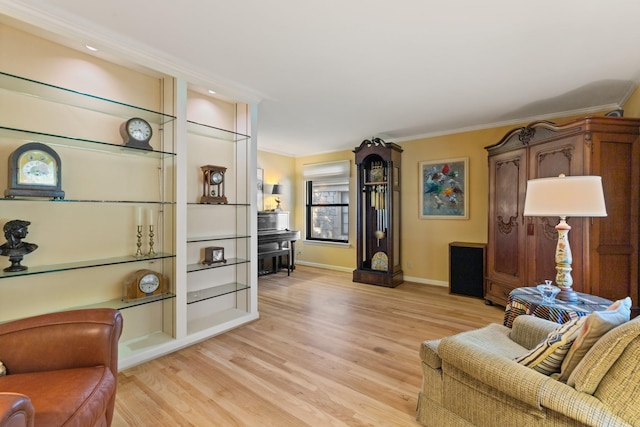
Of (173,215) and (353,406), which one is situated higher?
(173,215)

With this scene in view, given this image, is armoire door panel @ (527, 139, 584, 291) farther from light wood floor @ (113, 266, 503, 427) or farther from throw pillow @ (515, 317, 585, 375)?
throw pillow @ (515, 317, 585, 375)

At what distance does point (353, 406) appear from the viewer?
1.81m

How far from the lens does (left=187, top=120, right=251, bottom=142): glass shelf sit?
2.85 meters

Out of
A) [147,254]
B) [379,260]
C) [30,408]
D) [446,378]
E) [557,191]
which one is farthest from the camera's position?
[379,260]

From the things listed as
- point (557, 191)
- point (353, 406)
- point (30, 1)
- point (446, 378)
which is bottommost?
point (353, 406)

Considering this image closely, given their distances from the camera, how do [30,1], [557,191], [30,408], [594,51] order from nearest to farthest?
[30,408]
[30,1]
[557,191]
[594,51]

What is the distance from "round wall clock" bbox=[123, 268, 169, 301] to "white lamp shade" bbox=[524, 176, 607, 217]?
308 centimetres

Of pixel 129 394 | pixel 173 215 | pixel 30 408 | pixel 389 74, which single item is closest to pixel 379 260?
pixel 389 74

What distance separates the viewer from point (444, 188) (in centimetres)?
464

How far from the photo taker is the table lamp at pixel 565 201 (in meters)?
1.96

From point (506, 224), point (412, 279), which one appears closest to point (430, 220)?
point (412, 279)

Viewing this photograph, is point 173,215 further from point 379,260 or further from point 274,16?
point 379,260

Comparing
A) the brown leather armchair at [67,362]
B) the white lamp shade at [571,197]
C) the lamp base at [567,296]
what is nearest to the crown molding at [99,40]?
the brown leather armchair at [67,362]

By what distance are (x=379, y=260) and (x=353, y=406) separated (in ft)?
10.6
